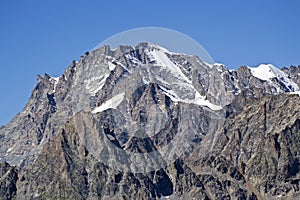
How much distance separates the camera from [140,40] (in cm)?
9506

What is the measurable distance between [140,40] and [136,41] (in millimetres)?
812

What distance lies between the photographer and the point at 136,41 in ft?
314
